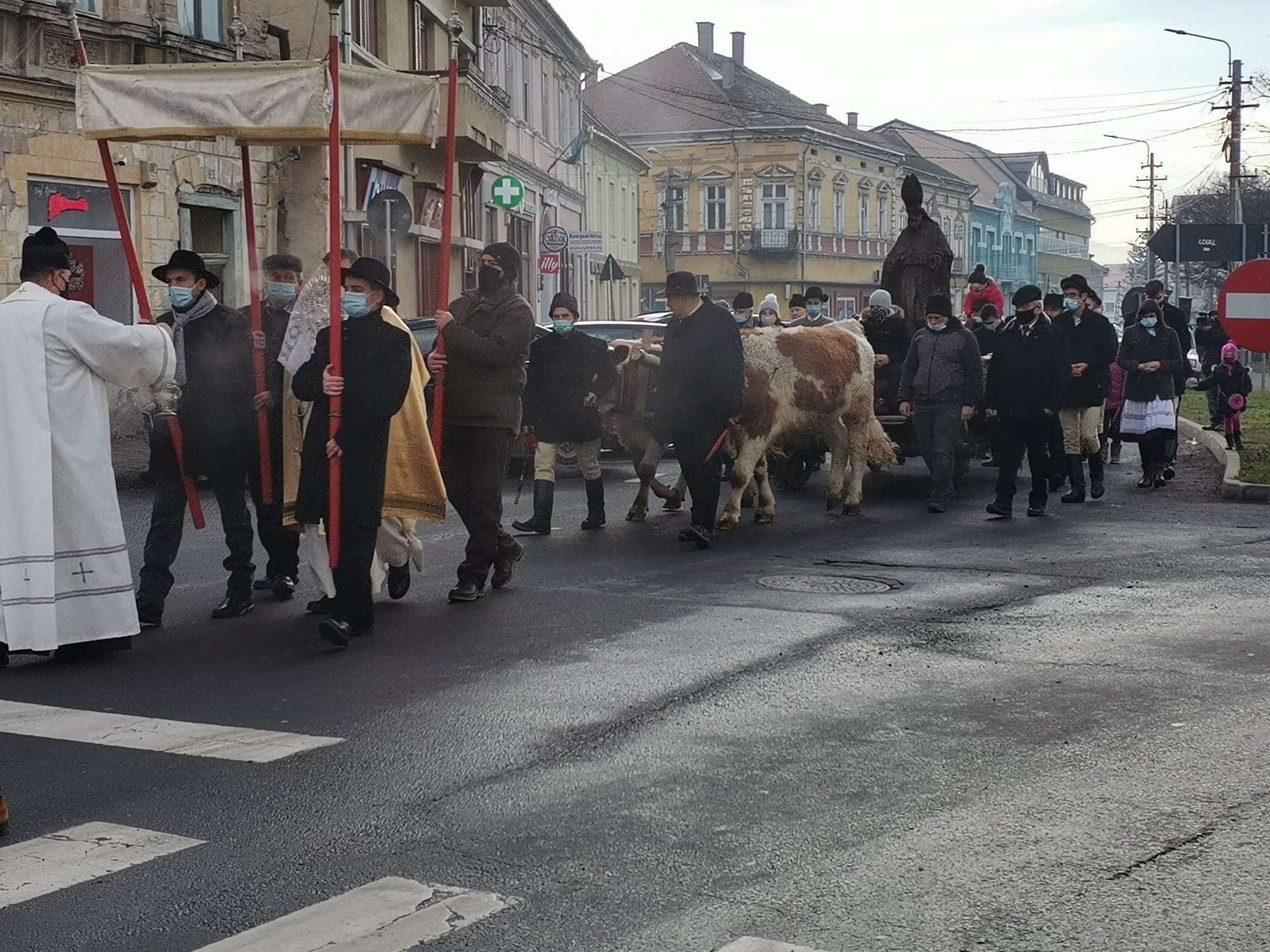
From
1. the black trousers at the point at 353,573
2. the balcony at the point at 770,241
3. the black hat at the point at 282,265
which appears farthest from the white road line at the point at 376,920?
the balcony at the point at 770,241

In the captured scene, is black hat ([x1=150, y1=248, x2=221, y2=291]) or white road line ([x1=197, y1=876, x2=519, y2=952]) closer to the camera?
white road line ([x1=197, y1=876, x2=519, y2=952])

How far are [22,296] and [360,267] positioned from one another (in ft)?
5.21

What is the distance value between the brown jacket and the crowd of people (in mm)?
13

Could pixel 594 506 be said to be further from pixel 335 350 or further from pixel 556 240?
pixel 556 240

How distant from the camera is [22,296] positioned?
320 inches

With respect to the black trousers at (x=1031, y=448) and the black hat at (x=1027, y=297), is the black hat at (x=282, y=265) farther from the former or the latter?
the black hat at (x=1027, y=297)

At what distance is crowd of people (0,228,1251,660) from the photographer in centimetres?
807

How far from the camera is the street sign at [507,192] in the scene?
3241cm

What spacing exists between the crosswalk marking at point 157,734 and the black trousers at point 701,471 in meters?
5.91

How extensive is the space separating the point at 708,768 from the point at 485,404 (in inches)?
179

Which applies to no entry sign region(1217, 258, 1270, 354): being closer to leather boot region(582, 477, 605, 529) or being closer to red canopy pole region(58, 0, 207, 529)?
leather boot region(582, 477, 605, 529)

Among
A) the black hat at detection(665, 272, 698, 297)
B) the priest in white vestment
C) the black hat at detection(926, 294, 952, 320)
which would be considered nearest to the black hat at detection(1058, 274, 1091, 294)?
the black hat at detection(926, 294, 952, 320)

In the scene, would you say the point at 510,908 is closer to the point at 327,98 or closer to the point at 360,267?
the point at 360,267

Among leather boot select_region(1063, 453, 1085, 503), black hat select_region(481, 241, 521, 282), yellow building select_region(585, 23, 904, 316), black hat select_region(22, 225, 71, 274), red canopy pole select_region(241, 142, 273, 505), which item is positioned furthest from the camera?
yellow building select_region(585, 23, 904, 316)
